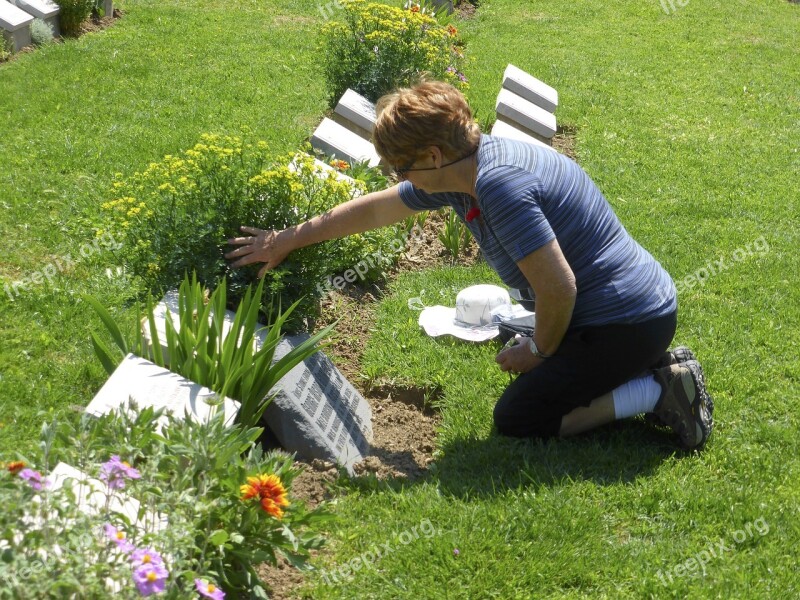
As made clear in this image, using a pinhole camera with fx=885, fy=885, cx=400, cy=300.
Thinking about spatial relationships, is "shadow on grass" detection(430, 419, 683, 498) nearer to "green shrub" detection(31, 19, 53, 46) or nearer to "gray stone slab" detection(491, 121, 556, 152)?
"gray stone slab" detection(491, 121, 556, 152)

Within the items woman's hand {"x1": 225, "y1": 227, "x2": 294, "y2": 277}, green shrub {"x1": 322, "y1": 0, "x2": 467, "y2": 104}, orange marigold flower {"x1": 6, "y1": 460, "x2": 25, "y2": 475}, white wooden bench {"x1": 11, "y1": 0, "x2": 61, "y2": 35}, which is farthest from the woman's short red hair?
white wooden bench {"x1": 11, "y1": 0, "x2": 61, "y2": 35}

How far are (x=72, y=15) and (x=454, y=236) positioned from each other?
17.0 ft

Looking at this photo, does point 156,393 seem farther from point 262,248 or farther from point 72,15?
point 72,15

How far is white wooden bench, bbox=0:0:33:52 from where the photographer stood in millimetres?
7664

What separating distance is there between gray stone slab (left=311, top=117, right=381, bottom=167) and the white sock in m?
2.72

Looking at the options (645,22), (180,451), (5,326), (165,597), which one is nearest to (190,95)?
(5,326)

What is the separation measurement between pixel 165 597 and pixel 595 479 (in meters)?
1.77

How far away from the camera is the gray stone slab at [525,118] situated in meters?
7.14

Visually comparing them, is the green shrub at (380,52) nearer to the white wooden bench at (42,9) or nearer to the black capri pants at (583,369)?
the white wooden bench at (42,9)

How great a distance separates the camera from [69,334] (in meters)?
3.95

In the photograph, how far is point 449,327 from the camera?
4.42 metres

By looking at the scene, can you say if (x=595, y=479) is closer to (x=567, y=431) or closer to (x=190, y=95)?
(x=567, y=431)

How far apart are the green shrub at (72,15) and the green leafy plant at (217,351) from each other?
6.20 m

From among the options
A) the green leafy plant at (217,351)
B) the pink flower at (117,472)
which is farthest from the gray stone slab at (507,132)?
the pink flower at (117,472)
